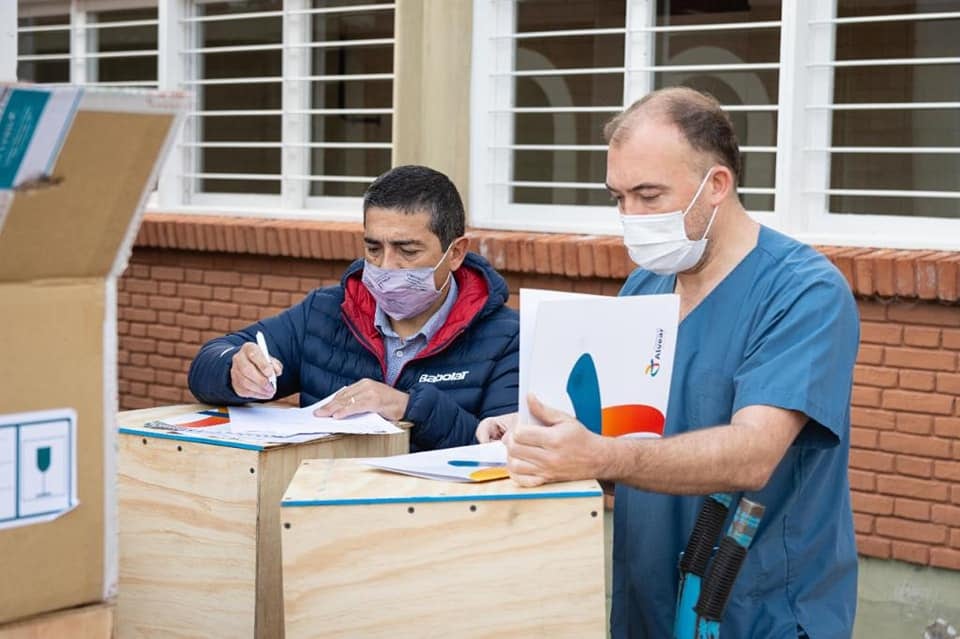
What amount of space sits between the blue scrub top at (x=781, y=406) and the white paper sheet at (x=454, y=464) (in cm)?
35

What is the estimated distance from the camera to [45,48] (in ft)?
27.3

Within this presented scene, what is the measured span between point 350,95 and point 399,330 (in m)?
3.70

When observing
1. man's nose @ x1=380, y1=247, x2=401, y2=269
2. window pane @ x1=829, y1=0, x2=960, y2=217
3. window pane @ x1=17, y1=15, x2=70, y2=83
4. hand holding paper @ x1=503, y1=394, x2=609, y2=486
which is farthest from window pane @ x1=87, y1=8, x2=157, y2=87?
hand holding paper @ x1=503, y1=394, x2=609, y2=486

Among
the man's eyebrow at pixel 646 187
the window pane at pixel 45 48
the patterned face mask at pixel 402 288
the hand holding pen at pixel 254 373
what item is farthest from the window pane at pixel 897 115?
the window pane at pixel 45 48

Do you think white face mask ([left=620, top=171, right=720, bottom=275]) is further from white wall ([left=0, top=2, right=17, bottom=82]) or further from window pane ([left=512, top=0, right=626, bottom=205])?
window pane ([left=512, top=0, right=626, bottom=205])

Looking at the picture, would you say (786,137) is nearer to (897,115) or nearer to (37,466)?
(897,115)

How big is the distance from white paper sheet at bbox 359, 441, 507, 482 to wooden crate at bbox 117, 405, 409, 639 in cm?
26

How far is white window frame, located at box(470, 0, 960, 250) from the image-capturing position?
5199 mm

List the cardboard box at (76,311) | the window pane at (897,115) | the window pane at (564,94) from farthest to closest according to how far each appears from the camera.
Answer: the window pane at (564,94) < the window pane at (897,115) < the cardboard box at (76,311)

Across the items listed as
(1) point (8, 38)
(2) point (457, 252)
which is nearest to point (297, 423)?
(2) point (457, 252)

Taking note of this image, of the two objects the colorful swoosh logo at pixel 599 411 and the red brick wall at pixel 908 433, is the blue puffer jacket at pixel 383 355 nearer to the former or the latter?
the colorful swoosh logo at pixel 599 411

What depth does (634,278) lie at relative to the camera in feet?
10.0

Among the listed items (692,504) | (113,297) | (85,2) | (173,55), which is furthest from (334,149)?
(113,297)

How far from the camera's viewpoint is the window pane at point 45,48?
27.0 feet
